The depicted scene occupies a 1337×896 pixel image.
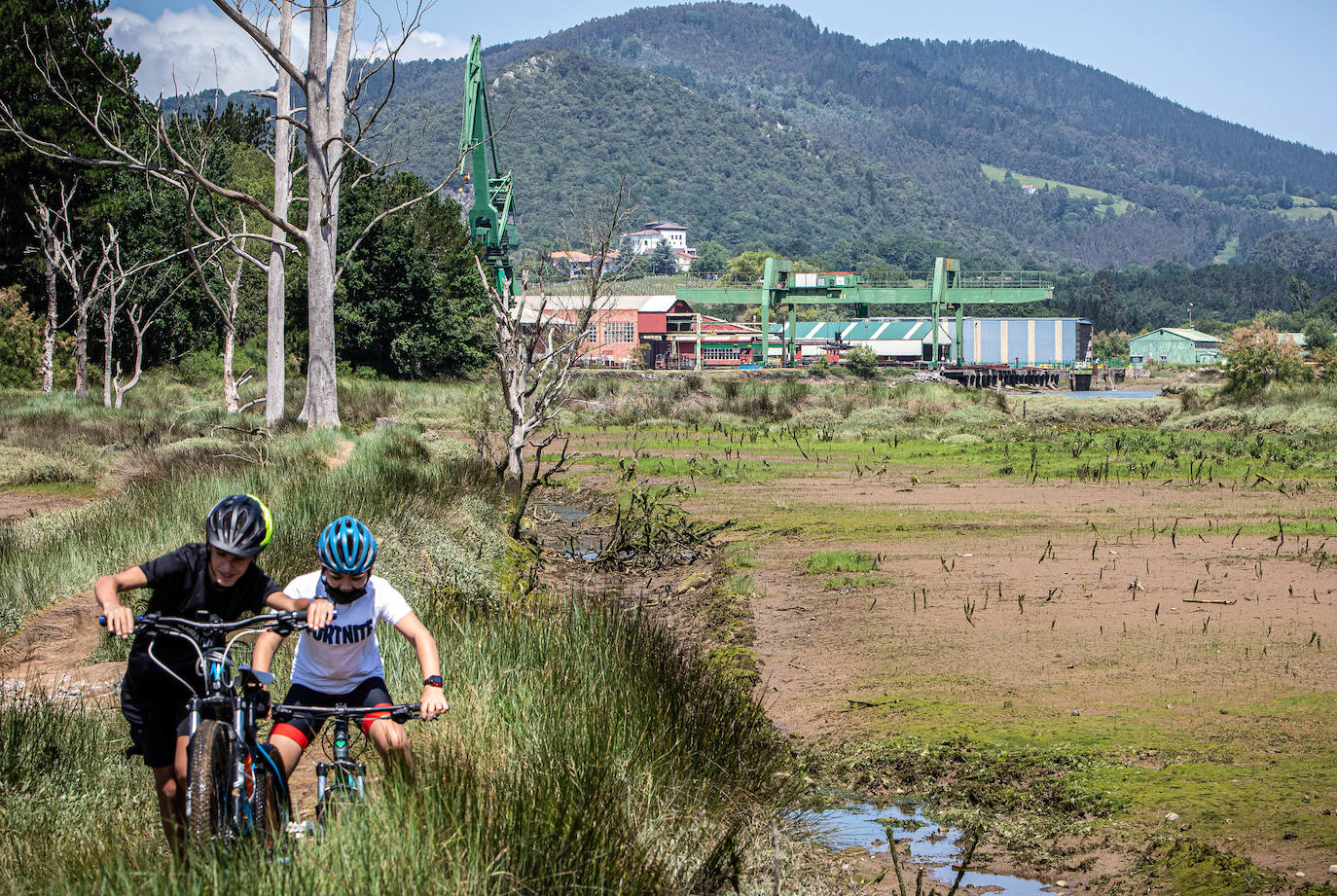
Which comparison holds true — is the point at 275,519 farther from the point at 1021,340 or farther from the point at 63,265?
the point at 1021,340

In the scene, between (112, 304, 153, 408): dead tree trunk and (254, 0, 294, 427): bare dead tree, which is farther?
(112, 304, 153, 408): dead tree trunk

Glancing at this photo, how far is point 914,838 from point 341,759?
12.6ft

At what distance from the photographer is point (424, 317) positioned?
52.7 meters

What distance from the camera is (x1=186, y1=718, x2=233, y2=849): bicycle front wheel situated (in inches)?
169

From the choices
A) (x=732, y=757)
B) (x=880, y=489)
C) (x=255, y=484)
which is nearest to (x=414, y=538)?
(x=255, y=484)

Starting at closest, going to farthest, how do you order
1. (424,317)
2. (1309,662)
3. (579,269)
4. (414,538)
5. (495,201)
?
(1309,662), (414,538), (579,269), (424,317), (495,201)

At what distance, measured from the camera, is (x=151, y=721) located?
16.2 ft

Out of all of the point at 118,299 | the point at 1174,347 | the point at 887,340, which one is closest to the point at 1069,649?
the point at 118,299

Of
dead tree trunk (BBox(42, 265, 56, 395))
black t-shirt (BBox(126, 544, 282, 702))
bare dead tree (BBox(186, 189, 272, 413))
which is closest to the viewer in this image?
black t-shirt (BBox(126, 544, 282, 702))

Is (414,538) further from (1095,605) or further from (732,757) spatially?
(1095,605)

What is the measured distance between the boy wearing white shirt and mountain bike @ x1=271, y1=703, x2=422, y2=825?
0.08 m

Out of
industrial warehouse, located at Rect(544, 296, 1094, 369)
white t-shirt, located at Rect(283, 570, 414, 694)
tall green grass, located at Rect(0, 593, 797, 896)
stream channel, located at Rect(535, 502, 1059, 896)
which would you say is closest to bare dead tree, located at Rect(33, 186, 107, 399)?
tall green grass, located at Rect(0, 593, 797, 896)

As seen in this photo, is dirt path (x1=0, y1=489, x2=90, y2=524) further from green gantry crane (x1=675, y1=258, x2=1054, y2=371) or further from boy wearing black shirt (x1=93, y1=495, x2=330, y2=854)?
green gantry crane (x1=675, y1=258, x2=1054, y2=371)

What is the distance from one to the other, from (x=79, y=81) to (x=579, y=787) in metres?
30.8
